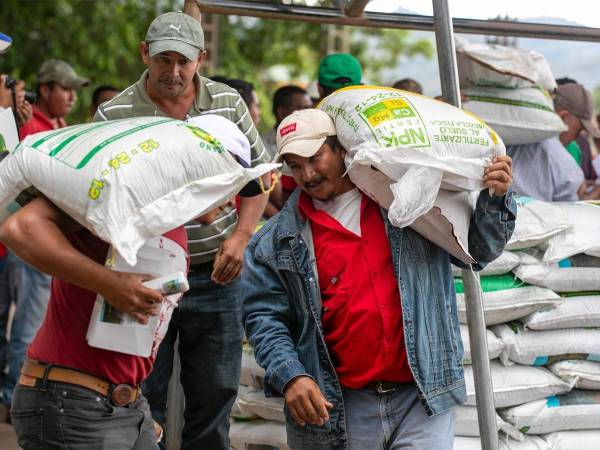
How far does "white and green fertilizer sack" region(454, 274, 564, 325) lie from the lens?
427cm

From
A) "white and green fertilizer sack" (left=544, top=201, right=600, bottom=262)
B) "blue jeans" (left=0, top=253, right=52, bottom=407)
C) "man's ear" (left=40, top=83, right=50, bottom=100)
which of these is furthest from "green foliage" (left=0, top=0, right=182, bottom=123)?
"white and green fertilizer sack" (left=544, top=201, right=600, bottom=262)

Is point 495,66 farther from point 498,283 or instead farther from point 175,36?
point 175,36

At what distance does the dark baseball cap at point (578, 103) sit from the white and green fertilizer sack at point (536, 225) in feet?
6.92

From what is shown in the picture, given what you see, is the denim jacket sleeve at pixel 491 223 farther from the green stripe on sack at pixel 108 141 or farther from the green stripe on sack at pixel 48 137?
the green stripe on sack at pixel 48 137

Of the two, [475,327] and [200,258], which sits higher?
[200,258]

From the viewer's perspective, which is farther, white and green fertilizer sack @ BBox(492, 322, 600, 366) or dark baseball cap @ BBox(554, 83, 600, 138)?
dark baseball cap @ BBox(554, 83, 600, 138)

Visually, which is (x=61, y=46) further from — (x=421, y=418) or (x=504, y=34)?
(x=421, y=418)

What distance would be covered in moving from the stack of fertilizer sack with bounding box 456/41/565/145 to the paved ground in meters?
3.21

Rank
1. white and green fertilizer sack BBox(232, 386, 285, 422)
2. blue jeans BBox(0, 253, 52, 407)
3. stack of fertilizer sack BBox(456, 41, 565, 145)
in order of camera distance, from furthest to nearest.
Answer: blue jeans BBox(0, 253, 52, 407) → stack of fertilizer sack BBox(456, 41, 565, 145) → white and green fertilizer sack BBox(232, 386, 285, 422)

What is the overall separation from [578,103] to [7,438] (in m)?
4.24

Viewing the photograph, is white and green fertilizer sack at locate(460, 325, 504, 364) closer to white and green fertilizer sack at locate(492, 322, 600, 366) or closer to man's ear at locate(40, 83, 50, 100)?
white and green fertilizer sack at locate(492, 322, 600, 366)

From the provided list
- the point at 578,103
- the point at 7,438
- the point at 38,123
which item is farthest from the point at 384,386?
the point at 38,123

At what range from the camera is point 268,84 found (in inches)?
749

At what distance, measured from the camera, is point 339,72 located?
5.29 metres
